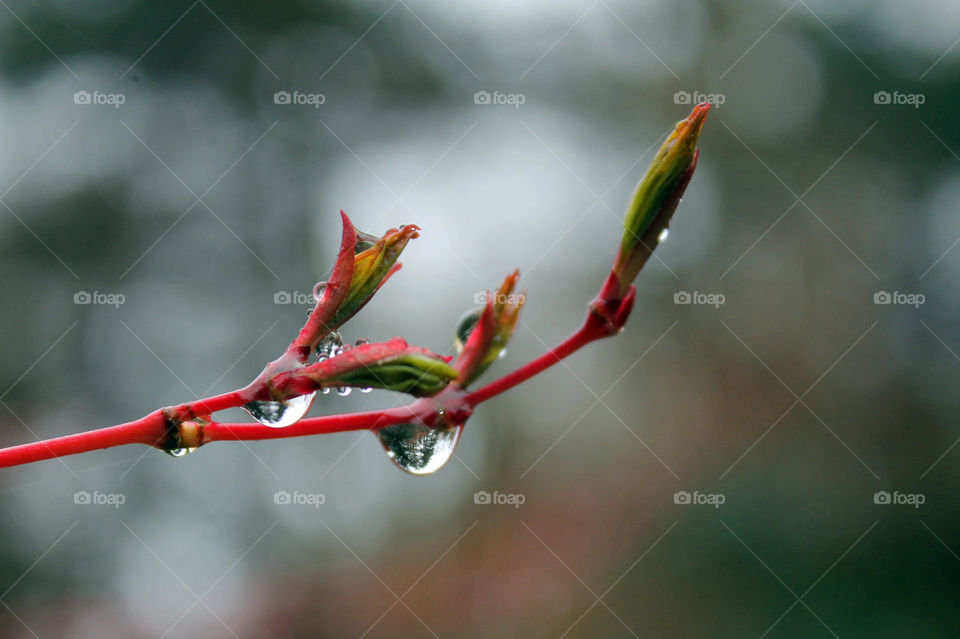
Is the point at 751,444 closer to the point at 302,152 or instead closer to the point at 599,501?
the point at 599,501

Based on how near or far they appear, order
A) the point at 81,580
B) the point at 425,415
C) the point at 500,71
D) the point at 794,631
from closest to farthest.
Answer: the point at 425,415, the point at 81,580, the point at 794,631, the point at 500,71

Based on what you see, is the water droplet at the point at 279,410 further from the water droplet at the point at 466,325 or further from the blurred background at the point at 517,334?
the blurred background at the point at 517,334

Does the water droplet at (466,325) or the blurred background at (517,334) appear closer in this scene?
the water droplet at (466,325)

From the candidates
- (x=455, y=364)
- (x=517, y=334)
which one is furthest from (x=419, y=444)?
(x=517, y=334)

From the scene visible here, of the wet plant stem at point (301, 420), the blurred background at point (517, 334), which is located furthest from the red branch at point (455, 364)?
the blurred background at point (517, 334)

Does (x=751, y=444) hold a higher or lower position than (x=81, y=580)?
higher

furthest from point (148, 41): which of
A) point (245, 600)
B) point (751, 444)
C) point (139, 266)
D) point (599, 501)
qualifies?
point (751, 444)

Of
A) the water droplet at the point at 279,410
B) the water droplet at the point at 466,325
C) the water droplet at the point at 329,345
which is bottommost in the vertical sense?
the water droplet at the point at 279,410
